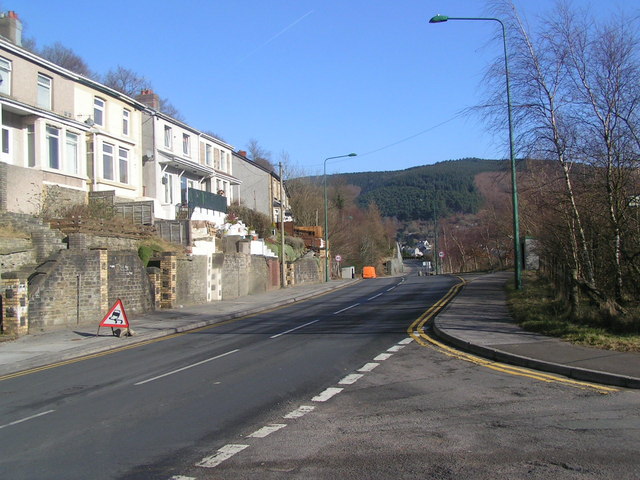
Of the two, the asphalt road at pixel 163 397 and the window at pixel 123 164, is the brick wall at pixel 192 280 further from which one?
the asphalt road at pixel 163 397

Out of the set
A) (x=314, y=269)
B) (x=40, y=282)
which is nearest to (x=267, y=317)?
(x=40, y=282)

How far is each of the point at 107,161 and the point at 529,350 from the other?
26.7 metres

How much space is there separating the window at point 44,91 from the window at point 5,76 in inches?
76.7

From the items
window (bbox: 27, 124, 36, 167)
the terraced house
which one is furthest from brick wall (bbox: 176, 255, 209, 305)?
window (bbox: 27, 124, 36, 167)

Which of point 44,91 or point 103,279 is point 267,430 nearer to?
point 103,279

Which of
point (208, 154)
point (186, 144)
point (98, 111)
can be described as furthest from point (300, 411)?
point (208, 154)

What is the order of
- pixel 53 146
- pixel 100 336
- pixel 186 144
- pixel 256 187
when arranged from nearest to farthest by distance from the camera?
pixel 100 336
pixel 53 146
pixel 186 144
pixel 256 187

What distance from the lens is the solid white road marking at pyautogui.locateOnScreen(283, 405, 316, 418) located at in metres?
7.50

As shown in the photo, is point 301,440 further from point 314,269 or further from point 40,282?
point 314,269

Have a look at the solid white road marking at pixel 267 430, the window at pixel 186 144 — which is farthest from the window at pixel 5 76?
the solid white road marking at pixel 267 430

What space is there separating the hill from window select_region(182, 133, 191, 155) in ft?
303

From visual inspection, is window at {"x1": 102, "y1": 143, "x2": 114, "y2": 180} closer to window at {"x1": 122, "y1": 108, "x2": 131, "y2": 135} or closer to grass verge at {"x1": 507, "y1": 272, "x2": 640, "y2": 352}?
window at {"x1": 122, "y1": 108, "x2": 131, "y2": 135}

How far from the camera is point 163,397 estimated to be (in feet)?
29.6

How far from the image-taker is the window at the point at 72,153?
92.1 feet
